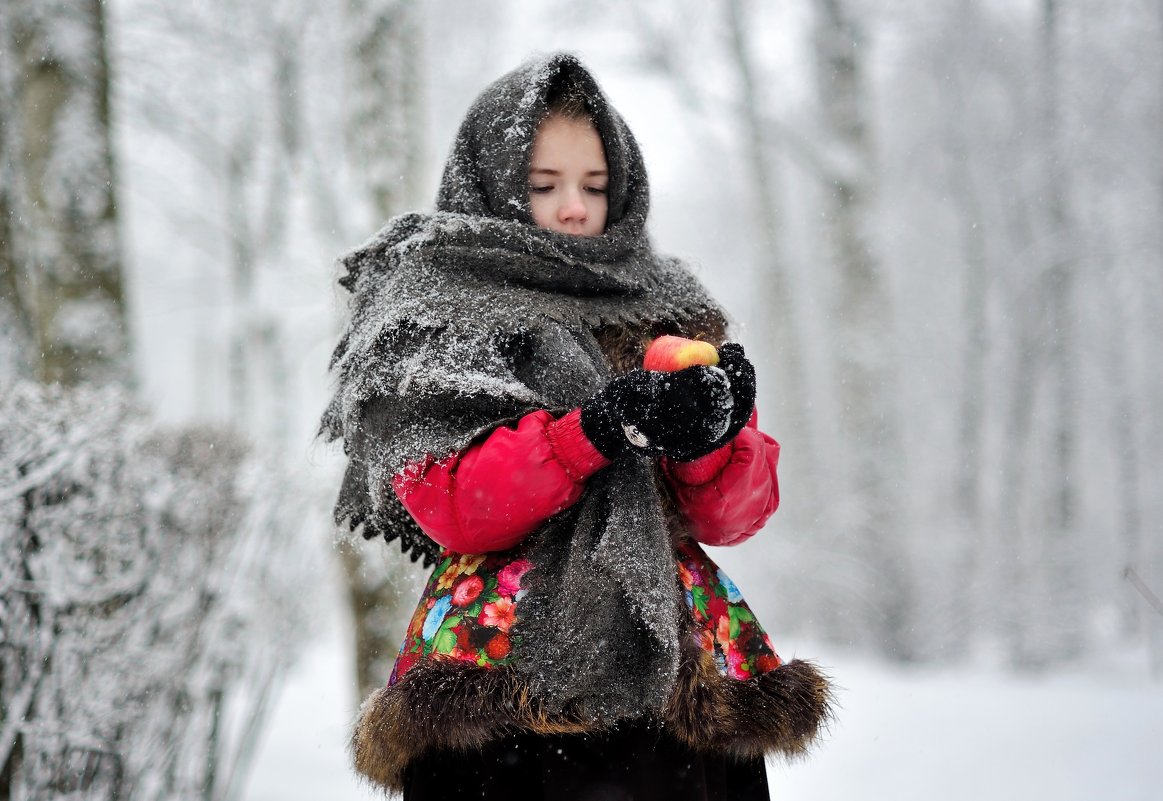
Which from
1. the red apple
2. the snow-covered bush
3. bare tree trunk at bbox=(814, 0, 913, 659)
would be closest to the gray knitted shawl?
the red apple

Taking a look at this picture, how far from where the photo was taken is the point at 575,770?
154 cm

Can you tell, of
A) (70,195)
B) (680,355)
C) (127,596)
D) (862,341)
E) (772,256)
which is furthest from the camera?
(772,256)

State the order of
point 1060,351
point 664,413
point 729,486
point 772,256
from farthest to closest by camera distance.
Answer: point 1060,351 < point 772,256 < point 729,486 < point 664,413

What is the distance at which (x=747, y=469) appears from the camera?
5.33ft

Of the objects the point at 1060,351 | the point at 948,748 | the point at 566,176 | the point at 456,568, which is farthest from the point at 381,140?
the point at 1060,351

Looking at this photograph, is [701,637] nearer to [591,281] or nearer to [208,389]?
[591,281]

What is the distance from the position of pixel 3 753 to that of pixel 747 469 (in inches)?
81.3

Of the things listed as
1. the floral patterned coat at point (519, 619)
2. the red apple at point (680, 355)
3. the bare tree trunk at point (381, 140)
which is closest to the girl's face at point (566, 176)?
the red apple at point (680, 355)

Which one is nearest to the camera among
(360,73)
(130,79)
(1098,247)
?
(360,73)

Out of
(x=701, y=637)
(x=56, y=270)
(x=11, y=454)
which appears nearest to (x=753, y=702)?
(x=701, y=637)

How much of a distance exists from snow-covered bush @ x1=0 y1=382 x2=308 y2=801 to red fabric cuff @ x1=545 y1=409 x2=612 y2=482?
164 centimetres

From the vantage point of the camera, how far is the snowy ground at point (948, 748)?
4254 mm

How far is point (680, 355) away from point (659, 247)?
665 mm

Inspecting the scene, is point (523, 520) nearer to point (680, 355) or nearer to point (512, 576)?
point (512, 576)
